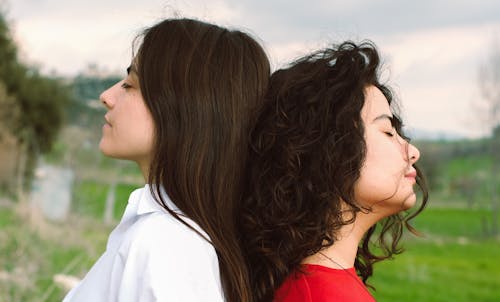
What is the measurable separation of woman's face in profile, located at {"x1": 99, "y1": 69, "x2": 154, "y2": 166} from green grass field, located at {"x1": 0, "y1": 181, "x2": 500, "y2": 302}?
3.57 feet

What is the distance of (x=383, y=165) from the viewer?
6.29ft

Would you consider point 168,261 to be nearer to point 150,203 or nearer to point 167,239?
point 167,239

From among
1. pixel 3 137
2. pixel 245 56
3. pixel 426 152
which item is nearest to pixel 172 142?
pixel 245 56

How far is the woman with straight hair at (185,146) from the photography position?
1.75 meters

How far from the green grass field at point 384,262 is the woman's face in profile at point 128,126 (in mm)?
1087

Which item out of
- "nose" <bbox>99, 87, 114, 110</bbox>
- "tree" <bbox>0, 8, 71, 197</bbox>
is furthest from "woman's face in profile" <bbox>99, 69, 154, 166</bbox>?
"tree" <bbox>0, 8, 71, 197</bbox>

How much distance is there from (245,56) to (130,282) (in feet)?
2.11

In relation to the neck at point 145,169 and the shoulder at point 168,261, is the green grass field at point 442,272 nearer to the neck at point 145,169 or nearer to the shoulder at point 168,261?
the neck at point 145,169

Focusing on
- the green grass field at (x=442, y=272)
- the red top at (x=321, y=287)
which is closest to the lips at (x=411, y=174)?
the red top at (x=321, y=287)

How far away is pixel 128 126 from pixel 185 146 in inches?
5.8

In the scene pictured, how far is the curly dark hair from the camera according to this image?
1.90 meters

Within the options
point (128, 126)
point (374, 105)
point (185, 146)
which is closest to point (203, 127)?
point (185, 146)

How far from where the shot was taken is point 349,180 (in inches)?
74.6

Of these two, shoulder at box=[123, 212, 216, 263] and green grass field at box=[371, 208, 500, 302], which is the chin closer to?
shoulder at box=[123, 212, 216, 263]
